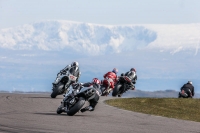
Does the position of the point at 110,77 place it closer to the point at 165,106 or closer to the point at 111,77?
the point at 111,77

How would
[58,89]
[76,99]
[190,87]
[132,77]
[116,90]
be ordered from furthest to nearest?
[132,77] < [116,90] < [190,87] < [58,89] < [76,99]

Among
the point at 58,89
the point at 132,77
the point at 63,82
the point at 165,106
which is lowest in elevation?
the point at 165,106

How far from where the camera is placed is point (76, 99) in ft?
74.8

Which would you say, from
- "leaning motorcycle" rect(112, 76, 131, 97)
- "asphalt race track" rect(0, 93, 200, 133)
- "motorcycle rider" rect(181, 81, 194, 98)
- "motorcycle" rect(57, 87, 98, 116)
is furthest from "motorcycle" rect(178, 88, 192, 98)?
"motorcycle" rect(57, 87, 98, 116)

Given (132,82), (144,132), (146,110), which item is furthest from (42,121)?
(132,82)

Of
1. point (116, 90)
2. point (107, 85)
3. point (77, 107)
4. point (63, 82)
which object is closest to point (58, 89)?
point (63, 82)

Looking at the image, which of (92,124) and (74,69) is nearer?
(92,124)

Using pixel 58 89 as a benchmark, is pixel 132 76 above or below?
above

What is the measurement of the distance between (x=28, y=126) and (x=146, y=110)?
10.8 meters

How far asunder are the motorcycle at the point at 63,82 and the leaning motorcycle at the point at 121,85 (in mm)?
8572

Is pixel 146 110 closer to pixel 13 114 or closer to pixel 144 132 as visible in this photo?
pixel 13 114

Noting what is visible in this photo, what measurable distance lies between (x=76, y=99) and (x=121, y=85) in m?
21.1

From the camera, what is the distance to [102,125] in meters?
19.1

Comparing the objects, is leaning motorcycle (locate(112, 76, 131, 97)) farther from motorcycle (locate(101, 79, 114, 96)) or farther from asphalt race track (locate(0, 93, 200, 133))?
asphalt race track (locate(0, 93, 200, 133))
